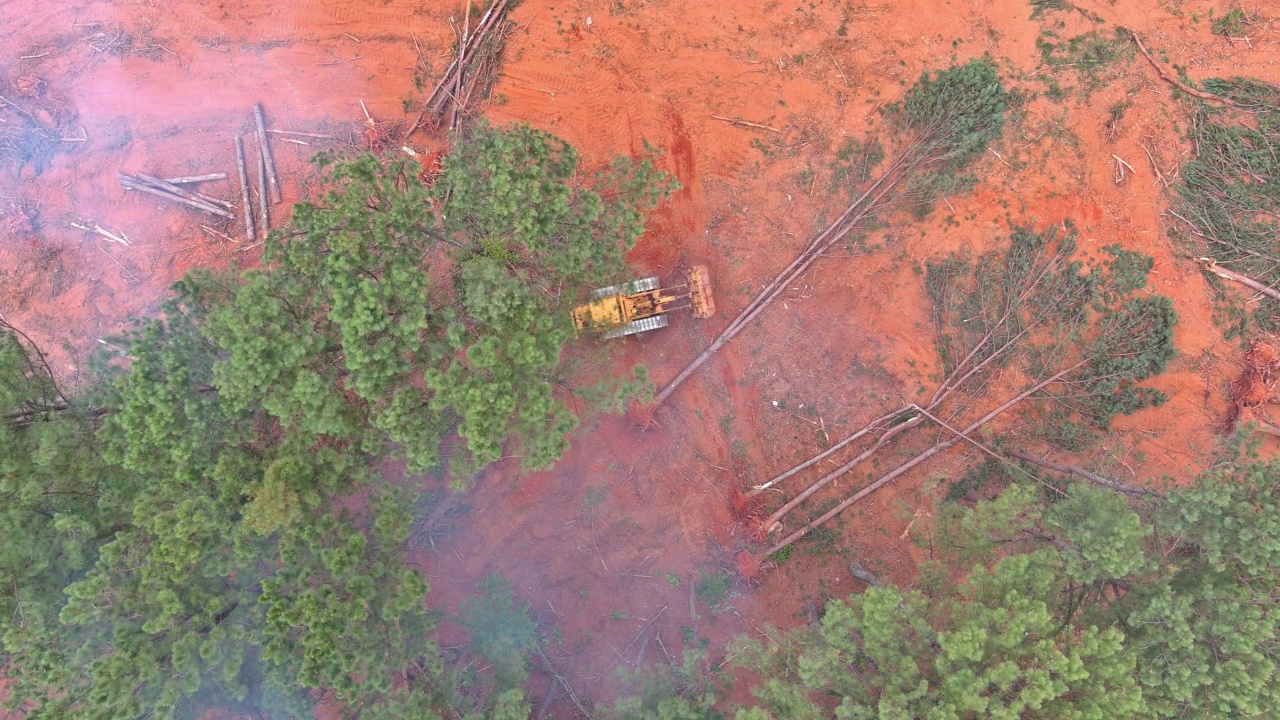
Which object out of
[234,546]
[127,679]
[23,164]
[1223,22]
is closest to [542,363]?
[234,546]

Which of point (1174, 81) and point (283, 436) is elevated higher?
point (1174, 81)

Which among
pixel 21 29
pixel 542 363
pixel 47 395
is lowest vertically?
pixel 47 395

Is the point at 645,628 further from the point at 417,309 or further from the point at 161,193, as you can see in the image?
the point at 161,193

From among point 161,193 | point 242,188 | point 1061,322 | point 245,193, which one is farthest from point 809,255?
point 161,193

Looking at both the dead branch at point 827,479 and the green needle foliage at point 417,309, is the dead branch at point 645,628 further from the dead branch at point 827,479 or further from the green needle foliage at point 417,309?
the green needle foliage at point 417,309

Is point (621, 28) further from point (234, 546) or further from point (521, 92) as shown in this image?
point (234, 546)

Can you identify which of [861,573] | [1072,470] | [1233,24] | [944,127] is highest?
[1233,24]

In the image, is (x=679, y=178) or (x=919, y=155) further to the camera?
(x=679, y=178)
